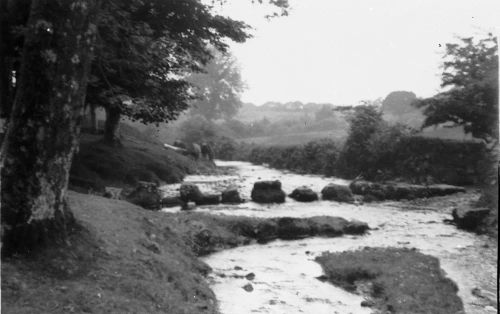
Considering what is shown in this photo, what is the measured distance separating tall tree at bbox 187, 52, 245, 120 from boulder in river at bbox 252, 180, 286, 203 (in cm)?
7896

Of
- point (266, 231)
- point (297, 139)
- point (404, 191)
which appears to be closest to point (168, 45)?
point (266, 231)

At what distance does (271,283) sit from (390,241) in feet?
24.0

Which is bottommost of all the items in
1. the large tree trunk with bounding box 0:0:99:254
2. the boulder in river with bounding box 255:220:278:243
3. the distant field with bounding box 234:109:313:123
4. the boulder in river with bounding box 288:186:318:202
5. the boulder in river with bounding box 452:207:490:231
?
the boulder in river with bounding box 255:220:278:243

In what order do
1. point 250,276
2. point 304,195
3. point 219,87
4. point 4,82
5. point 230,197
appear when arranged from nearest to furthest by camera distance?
point 4,82
point 250,276
point 230,197
point 304,195
point 219,87

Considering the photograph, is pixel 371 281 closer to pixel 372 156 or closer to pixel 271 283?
pixel 271 283

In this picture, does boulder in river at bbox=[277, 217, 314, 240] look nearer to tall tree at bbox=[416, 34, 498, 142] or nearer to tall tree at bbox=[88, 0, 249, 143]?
tall tree at bbox=[88, 0, 249, 143]

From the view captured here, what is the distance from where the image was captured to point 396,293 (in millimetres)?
11719

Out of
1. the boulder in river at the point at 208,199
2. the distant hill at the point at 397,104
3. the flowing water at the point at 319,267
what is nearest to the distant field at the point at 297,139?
the distant hill at the point at 397,104

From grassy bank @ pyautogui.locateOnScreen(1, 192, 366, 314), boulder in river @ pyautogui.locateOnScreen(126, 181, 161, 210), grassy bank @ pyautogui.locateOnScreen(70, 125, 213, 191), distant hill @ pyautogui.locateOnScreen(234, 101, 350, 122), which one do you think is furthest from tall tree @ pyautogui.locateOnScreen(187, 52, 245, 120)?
grassy bank @ pyautogui.locateOnScreen(1, 192, 366, 314)

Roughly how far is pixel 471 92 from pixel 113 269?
29516 millimetres

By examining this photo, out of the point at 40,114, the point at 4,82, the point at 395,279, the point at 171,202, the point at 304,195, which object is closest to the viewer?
the point at 40,114

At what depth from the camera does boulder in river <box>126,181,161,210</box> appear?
75.6 feet

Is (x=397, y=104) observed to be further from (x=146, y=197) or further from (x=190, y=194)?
(x=146, y=197)

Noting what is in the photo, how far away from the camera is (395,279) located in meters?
12.8
